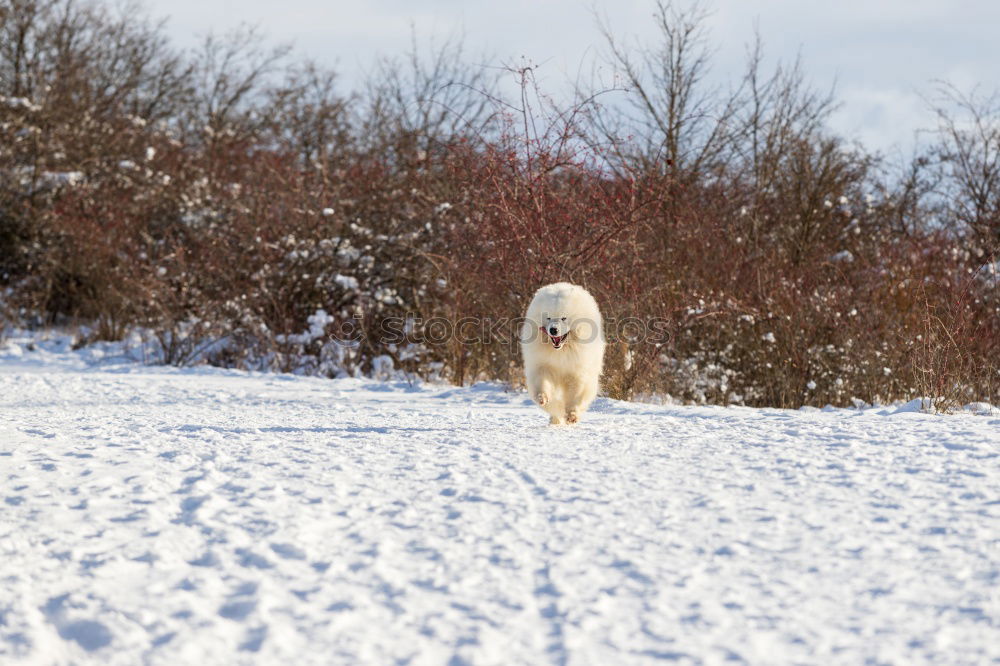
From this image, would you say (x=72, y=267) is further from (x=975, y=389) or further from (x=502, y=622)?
(x=502, y=622)

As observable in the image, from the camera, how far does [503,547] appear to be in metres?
3.73

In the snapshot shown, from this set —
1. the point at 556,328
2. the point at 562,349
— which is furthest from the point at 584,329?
the point at 556,328

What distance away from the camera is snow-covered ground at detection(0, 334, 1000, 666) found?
9.59 feet

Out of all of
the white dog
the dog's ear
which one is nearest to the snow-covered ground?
the white dog

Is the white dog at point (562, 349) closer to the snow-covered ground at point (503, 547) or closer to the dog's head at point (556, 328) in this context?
the dog's head at point (556, 328)

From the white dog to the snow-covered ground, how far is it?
704 mm

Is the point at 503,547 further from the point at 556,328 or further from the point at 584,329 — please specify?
the point at 584,329

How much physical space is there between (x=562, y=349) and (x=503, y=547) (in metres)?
3.30

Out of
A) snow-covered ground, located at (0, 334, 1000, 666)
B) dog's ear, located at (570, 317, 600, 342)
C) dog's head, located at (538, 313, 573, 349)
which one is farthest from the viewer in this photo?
dog's ear, located at (570, 317, 600, 342)

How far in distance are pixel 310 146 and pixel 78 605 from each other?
16.4 m

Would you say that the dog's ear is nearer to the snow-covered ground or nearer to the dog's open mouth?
the dog's open mouth

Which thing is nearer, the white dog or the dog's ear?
the white dog

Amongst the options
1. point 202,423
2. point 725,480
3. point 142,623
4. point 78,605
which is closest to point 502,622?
point 142,623

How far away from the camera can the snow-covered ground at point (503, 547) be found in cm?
292
